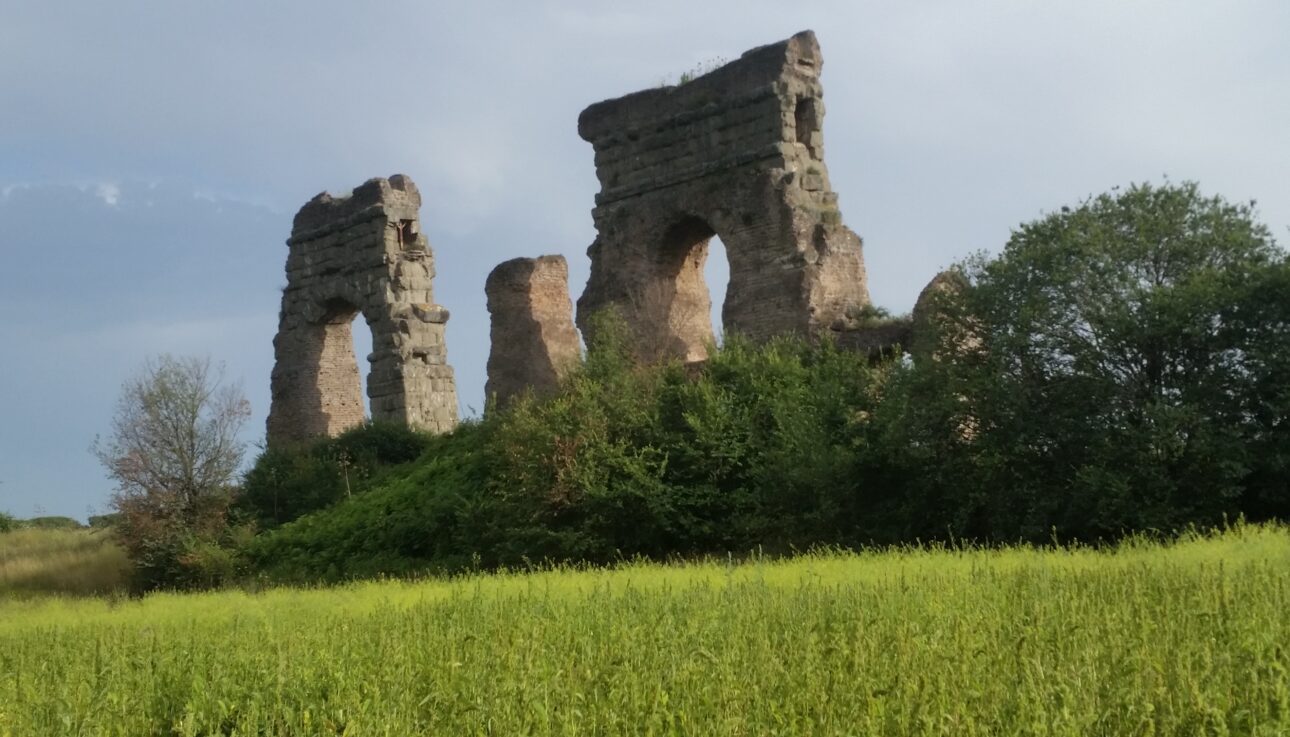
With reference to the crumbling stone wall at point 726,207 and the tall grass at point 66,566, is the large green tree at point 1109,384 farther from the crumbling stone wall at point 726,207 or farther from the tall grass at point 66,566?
the tall grass at point 66,566

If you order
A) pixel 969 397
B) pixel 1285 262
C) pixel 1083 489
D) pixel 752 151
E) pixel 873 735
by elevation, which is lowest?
pixel 873 735

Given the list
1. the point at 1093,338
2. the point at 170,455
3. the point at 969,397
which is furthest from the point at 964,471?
the point at 170,455

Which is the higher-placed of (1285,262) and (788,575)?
(1285,262)

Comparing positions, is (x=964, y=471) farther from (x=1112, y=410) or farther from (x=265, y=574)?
(x=265, y=574)

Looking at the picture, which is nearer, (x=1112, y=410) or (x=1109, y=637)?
(x=1109, y=637)

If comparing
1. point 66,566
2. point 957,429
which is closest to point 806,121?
point 957,429

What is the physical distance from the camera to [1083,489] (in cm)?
1441

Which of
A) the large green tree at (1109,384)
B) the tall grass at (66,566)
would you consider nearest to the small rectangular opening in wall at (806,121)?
the large green tree at (1109,384)

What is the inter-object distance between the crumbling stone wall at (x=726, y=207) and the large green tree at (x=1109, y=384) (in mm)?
5414

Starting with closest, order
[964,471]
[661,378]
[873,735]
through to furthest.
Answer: [873,735]
[964,471]
[661,378]

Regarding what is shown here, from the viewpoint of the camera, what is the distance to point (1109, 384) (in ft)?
48.5

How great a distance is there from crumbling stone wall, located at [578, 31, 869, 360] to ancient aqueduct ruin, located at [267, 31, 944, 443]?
0.03 meters

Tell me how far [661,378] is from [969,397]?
16.9 ft

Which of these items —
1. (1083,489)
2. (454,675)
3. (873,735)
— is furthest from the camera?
(1083,489)
